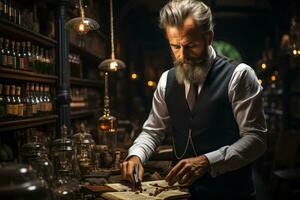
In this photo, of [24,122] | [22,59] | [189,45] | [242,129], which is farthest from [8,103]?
[242,129]

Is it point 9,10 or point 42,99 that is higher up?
point 9,10

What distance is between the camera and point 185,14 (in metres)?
1.80

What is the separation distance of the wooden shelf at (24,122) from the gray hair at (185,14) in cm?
129

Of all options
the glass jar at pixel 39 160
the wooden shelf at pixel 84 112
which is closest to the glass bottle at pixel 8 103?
the glass jar at pixel 39 160

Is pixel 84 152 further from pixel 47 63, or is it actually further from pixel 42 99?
pixel 47 63

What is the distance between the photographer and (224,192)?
1.81 meters

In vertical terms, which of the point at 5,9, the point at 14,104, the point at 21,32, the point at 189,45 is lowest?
the point at 14,104

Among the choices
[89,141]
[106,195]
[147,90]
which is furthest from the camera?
[147,90]

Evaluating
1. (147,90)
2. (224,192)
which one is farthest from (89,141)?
(147,90)

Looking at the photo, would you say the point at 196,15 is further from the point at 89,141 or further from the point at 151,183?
the point at 89,141

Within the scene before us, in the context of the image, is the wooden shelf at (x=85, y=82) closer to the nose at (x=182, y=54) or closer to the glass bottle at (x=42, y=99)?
the glass bottle at (x=42, y=99)

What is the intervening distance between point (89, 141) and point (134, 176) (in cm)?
79

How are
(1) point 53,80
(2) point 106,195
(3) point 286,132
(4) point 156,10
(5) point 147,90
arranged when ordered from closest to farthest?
(2) point 106,195 < (1) point 53,80 < (3) point 286,132 < (4) point 156,10 < (5) point 147,90

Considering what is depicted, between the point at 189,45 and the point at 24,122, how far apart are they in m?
1.63
